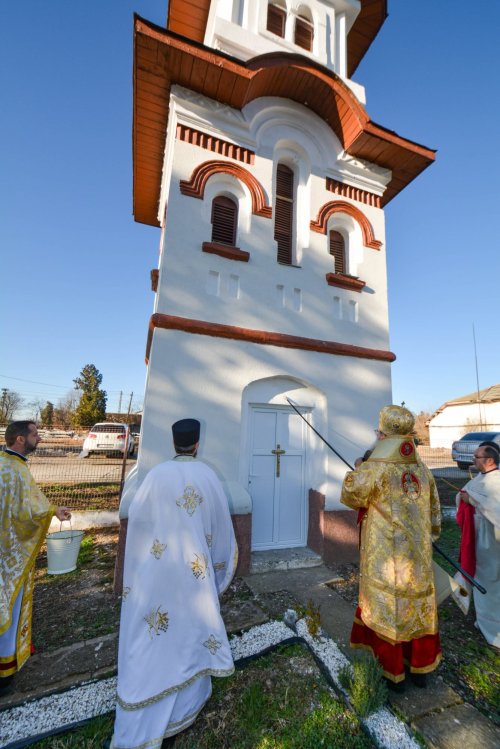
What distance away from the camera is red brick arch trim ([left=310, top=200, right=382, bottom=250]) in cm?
664

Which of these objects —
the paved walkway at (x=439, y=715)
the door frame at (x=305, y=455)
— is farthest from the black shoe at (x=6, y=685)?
the door frame at (x=305, y=455)

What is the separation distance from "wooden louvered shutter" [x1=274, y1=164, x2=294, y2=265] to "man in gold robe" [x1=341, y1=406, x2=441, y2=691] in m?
4.41

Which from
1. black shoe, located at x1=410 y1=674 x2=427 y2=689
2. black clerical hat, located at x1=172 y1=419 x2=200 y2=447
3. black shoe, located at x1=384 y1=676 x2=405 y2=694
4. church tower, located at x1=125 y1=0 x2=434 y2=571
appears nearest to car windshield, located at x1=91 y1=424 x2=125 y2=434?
church tower, located at x1=125 y1=0 x2=434 y2=571

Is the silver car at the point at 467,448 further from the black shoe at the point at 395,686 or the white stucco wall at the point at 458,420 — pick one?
the black shoe at the point at 395,686

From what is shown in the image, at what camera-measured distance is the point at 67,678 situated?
114 inches

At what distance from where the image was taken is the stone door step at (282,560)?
5.07m

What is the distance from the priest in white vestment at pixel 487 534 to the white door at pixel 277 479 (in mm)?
2482

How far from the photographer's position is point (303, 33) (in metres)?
7.91

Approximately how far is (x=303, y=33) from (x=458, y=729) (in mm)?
11721

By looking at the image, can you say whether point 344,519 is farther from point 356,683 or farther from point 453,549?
point 356,683

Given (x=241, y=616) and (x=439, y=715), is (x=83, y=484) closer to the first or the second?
(x=241, y=616)

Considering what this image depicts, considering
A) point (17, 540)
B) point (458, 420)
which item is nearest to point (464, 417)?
point (458, 420)

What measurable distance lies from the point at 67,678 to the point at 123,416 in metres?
37.5

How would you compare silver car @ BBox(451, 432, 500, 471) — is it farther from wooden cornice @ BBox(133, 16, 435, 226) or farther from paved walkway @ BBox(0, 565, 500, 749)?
paved walkway @ BBox(0, 565, 500, 749)
